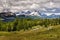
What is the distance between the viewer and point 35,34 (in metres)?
8.03

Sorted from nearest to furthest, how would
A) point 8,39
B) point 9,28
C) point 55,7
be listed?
point 8,39
point 9,28
point 55,7

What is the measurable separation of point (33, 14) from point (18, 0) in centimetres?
124

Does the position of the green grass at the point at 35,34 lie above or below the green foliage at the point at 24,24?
below

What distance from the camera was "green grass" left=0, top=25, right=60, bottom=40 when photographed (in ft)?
25.6

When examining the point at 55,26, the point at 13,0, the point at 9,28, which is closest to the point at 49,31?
the point at 55,26

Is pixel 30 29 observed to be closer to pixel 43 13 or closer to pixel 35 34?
pixel 35 34

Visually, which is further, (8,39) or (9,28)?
(9,28)

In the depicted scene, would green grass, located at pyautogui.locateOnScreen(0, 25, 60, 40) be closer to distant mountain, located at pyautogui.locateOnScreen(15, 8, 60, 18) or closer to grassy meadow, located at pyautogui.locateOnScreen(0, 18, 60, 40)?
grassy meadow, located at pyautogui.locateOnScreen(0, 18, 60, 40)

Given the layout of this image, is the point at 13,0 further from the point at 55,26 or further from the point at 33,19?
the point at 55,26

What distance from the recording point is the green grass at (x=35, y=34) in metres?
7.80

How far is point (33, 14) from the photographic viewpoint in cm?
877

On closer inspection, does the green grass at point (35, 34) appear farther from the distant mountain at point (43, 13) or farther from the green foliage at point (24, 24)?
the distant mountain at point (43, 13)

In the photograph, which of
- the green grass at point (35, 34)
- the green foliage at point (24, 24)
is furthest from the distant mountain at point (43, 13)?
the green grass at point (35, 34)

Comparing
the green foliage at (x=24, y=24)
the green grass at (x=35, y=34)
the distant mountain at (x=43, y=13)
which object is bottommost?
the green grass at (x=35, y=34)
